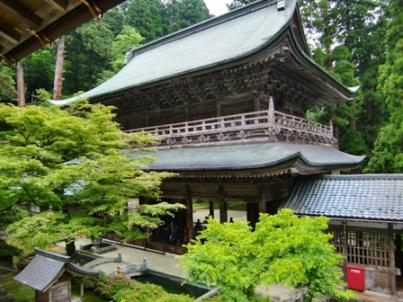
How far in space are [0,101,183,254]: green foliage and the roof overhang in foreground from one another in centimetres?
656

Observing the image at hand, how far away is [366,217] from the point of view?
30.4 ft

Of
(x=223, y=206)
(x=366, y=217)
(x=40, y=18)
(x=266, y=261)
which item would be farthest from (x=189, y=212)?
(x=40, y=18)

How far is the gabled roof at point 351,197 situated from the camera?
939 centimetres

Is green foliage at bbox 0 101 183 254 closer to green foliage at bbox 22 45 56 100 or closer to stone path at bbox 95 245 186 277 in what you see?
stone path at bbox 95 245 186 277

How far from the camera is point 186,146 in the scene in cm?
1461

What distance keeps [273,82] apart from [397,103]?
1229 centimetres

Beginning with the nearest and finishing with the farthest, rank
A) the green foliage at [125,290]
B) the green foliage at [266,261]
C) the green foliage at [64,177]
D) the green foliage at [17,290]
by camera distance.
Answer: the green foliage at [266,261], the green foliage at [64,177], the green foliage at [125,290], the green foliage at [17,290]

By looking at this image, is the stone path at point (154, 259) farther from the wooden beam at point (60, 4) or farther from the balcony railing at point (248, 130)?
the wooden beam at point (60, 4)

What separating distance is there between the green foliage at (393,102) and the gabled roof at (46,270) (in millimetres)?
19700

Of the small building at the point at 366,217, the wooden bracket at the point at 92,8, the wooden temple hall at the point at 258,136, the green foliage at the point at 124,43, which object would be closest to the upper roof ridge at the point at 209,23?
the wooden temple hall at the point at 258,136

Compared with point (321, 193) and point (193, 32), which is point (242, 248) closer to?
point (321, 193)

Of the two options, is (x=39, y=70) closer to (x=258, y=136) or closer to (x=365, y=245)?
(x=258, y=136)

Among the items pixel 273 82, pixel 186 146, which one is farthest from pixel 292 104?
Result: pixel 186 146

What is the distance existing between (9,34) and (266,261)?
20.1 feet
